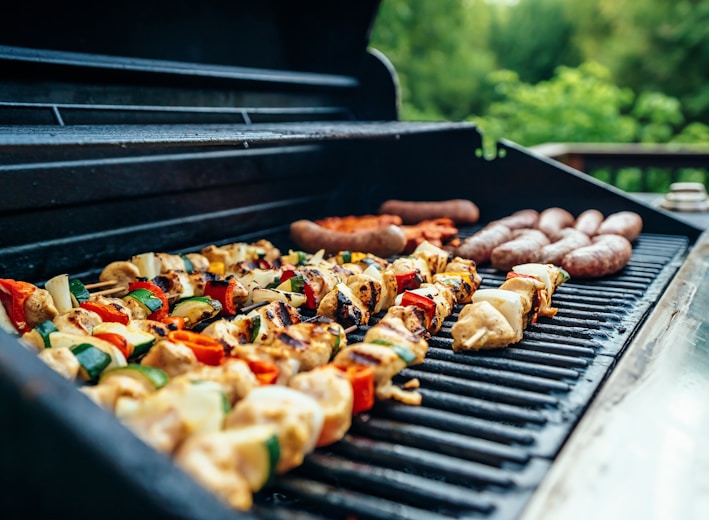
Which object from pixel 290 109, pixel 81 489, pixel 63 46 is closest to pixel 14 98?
pixel 63 46

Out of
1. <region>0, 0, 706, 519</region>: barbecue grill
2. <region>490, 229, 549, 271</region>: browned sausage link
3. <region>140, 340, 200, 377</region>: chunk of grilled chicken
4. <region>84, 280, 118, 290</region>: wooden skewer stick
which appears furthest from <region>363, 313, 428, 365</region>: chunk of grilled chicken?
<region>490, 229, 549, 271</region>: browned sausage link

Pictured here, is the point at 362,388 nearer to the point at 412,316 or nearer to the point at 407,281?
the point at 412,316

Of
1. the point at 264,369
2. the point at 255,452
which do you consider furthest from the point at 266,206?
the point at 255,452

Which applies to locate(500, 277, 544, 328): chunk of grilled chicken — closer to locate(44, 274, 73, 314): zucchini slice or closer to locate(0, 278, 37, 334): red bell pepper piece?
locate(44, 274, 73, 314): zucchini slice

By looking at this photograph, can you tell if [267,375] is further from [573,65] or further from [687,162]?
[573,65]

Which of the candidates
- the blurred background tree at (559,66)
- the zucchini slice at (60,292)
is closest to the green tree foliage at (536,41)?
the blurred background tree at (559,66)
